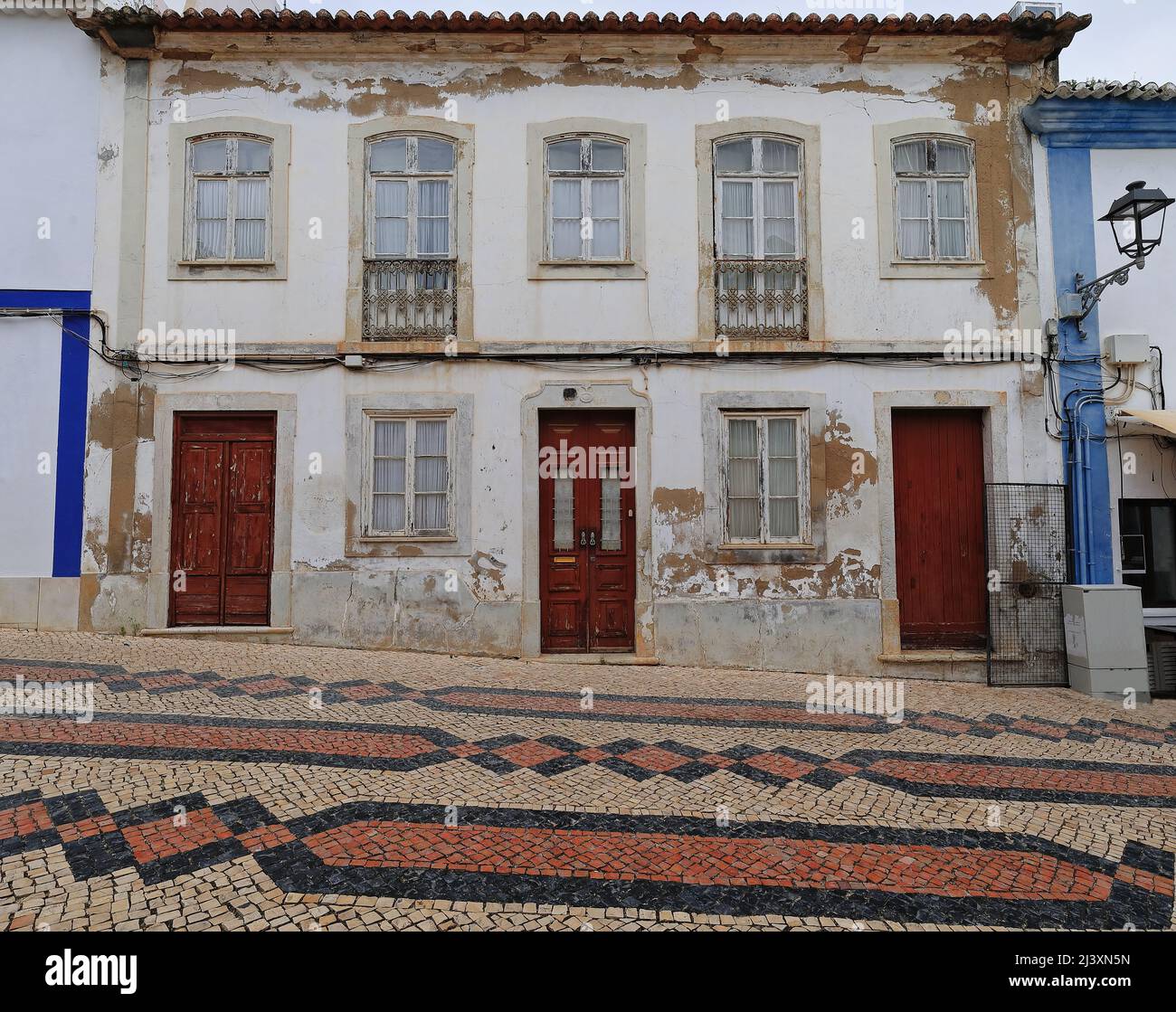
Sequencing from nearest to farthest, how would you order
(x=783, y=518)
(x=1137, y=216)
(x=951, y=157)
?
(x=1137, y=216) → (x=783, y=518) → (x=951, y=157)

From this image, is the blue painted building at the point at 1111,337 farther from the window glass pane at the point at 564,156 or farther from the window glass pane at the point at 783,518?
the window glass pane at the point at 564,156

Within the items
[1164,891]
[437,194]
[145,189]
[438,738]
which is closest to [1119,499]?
[1164,891]

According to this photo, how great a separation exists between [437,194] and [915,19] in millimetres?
5502

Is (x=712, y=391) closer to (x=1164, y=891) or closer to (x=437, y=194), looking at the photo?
(x=437, y=194)

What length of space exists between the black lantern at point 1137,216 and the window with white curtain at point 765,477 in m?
3.54

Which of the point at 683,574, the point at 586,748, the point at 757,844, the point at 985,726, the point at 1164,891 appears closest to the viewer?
the point at 1164,891

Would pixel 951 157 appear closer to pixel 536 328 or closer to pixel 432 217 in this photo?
pixel 536 328

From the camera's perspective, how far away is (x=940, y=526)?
313 inches

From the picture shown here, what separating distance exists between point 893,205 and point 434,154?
16.8 ft

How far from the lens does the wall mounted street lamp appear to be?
22.3 feet

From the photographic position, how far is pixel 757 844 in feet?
10.5

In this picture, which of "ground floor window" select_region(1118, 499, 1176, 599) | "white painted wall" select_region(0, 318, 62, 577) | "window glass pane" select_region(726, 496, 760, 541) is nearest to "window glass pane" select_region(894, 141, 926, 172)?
"window glass pane" select_region(726, 496, 760, 541)

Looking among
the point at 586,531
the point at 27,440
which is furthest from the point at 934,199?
the point at 27,440

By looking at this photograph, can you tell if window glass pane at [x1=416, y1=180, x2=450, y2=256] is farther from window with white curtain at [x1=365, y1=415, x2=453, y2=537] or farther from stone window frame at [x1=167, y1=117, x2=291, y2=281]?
window with white curtain at [x1=365, y1=415, x2=453, y2=537]
